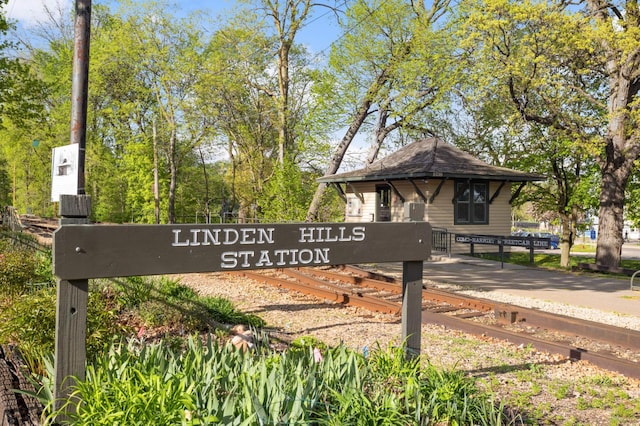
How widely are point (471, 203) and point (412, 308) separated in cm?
1867

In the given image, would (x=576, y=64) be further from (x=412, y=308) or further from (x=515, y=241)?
(x=412, y=308)

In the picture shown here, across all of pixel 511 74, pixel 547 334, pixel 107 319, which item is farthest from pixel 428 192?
pixel 107 319

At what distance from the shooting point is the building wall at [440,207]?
21266 millimetres

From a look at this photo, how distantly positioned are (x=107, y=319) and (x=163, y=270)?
5.97ft

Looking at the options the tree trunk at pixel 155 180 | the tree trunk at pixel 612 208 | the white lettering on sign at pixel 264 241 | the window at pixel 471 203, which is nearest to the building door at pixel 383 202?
the window at pixel 471 203

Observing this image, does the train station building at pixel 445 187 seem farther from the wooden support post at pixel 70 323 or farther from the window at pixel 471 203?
the wooden support post at pixel 70 323

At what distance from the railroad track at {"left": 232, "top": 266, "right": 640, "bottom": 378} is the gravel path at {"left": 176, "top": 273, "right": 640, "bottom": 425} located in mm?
133

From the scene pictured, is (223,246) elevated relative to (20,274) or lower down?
elevated

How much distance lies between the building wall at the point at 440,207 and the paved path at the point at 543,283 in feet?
13.0

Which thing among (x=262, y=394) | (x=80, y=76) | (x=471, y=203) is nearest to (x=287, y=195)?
(x=471, y=203)

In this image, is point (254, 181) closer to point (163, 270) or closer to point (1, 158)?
point (1, 158)

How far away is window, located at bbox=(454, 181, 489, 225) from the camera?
21703 mm

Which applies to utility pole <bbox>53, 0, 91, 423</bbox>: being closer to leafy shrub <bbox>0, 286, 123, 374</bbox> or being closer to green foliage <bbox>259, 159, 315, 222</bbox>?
leafy shrub <bbox>0, 286, 123, 374</bbox>

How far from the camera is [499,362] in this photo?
5.87 meters
